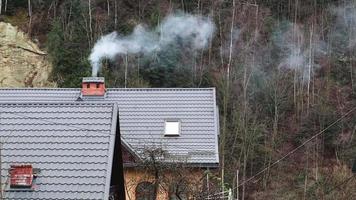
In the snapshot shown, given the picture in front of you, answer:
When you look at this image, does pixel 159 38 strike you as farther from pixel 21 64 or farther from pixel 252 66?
pixel 21 64

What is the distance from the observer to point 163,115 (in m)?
18.3

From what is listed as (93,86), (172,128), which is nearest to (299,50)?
(93,86)

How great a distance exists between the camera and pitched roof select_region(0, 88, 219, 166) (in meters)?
16.9

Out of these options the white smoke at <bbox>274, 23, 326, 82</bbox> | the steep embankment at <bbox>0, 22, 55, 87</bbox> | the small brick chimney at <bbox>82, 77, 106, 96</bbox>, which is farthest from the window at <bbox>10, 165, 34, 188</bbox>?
the white smoke at <bbox>274, 23, 326, 82</bbox>

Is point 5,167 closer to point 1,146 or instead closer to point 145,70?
point 1,146

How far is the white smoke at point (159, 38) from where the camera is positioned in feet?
124

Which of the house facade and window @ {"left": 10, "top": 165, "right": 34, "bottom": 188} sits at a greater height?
the house facade

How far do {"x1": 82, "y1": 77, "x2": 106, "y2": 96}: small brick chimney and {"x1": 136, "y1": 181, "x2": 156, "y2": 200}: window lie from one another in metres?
4.69

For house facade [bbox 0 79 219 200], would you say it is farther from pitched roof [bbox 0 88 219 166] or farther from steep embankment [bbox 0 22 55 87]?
steep embankment [bbox 0 22 55 87]

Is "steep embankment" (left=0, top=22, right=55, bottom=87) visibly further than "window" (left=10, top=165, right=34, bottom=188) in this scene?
Yes

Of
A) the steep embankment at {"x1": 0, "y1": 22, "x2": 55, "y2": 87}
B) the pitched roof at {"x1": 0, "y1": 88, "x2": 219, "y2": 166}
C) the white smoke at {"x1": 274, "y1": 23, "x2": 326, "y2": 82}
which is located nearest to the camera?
the pitched roof at {"x1": 0, "y1": 88, "x2": 219, "y2": 166}

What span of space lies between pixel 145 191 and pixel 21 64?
24.4m

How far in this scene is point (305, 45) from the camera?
143ft

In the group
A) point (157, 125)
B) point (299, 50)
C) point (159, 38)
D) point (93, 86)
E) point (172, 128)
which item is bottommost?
point (172, 128)
